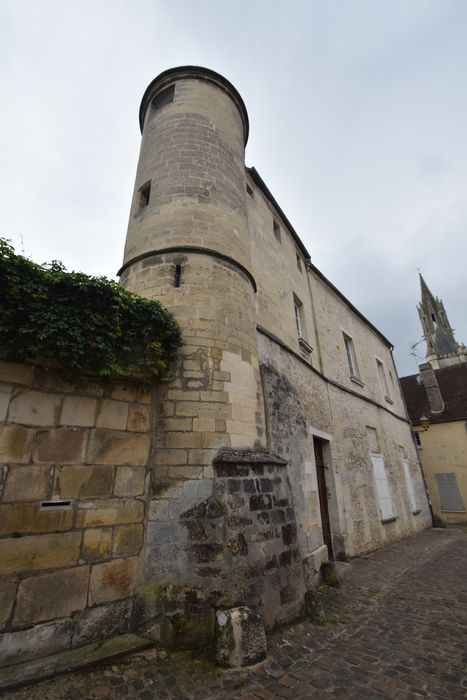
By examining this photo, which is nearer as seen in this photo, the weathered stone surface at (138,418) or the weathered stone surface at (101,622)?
the weathered stone surface at (101,622)

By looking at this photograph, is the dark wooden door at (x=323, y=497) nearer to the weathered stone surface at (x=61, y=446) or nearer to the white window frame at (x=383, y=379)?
the weathered stone surface at (x=61, y=446)

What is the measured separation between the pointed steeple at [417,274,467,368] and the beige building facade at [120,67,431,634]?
85.0ft

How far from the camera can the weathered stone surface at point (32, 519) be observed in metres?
2.72

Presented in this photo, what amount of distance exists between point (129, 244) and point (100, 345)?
8.46 ft

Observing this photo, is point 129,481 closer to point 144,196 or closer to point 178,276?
point 178,276

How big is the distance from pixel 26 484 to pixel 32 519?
0.30 m

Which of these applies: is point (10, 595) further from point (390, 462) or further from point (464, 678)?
point (390, 462)

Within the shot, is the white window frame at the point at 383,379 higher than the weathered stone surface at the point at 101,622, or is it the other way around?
the white window frame at the point at 383,379

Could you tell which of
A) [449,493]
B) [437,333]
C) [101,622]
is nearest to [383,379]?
[449,493]

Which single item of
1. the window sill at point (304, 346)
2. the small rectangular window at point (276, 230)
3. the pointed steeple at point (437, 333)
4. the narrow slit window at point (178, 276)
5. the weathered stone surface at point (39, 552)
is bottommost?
the weathered stone surface at point (39, 552)

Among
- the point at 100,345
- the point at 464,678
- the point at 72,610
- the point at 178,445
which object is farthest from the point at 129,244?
the point at 464,678

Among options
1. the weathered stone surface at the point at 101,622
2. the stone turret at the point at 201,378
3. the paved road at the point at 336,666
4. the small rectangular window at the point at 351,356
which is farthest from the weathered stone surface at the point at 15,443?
the small rectangular window at the point at 351,356

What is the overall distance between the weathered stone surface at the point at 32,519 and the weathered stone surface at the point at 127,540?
0.48 m

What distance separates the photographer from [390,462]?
10.5 metres
